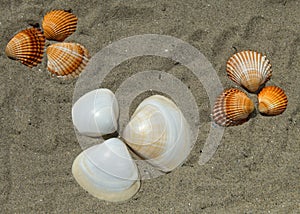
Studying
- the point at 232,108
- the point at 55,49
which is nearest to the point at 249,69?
the point at 232,108

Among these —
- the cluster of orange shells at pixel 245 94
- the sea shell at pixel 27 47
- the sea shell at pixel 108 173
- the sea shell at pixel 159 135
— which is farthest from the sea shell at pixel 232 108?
the sea shell at pixel 27 47

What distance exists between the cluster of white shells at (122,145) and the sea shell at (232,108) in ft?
0.74

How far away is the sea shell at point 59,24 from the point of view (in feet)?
8.21

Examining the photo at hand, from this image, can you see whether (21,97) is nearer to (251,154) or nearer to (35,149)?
(35,149)

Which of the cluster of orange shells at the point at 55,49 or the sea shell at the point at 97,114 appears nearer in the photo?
the sea shell at the point at 97,114

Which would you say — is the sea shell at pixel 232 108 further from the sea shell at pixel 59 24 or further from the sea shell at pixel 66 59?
the sea shell at pixel 59 24

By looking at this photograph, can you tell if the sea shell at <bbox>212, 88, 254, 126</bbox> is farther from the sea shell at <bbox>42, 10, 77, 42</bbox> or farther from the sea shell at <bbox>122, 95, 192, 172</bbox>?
the sea shell at <bbox>42, 10, 77, 42</bbox>

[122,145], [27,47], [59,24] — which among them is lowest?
[122,145]

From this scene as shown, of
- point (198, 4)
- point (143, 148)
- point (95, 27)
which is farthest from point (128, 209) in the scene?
point (198, 4)

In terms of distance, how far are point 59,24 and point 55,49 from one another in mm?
160

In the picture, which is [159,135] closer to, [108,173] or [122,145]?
[122,145]

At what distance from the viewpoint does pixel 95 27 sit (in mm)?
2570

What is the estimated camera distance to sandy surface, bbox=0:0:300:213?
7.64 ft

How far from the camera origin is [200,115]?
2.45 m
